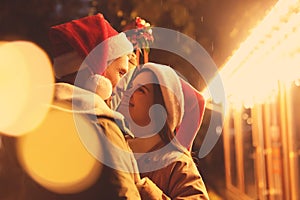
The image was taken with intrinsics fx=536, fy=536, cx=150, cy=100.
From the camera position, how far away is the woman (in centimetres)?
195

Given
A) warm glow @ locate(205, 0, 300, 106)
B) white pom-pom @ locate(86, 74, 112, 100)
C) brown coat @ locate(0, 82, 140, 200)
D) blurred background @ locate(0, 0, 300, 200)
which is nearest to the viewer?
brown coat @ locate(0, 82, 140, 200)

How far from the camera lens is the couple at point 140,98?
1.85 m

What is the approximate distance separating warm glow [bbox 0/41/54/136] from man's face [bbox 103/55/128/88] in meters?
0.21

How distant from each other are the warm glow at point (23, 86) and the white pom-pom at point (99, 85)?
0.14 meters

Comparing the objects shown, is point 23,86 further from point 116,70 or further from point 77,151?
point 77,151

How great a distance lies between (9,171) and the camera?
198 cm

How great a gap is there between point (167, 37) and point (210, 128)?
1.39 feet

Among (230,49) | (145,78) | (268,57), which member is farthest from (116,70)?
(268,57)

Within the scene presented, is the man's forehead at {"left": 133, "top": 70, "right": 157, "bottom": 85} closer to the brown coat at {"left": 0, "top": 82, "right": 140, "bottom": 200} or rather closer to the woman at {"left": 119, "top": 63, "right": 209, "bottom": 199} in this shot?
the woman at {"left": 119, "top": 63, "right": 209, "bottom": 199}

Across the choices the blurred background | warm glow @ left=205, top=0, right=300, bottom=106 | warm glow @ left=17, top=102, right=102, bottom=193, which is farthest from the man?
warm glow @ left=205, top=0, right=300, bottom=106

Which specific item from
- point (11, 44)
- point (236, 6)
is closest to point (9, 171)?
point (11, 44)

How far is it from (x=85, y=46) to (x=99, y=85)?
0.15 m

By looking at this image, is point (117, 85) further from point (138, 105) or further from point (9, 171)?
point (9, 171)

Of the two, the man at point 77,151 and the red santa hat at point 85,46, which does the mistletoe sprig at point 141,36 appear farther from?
the man at point 77,151
